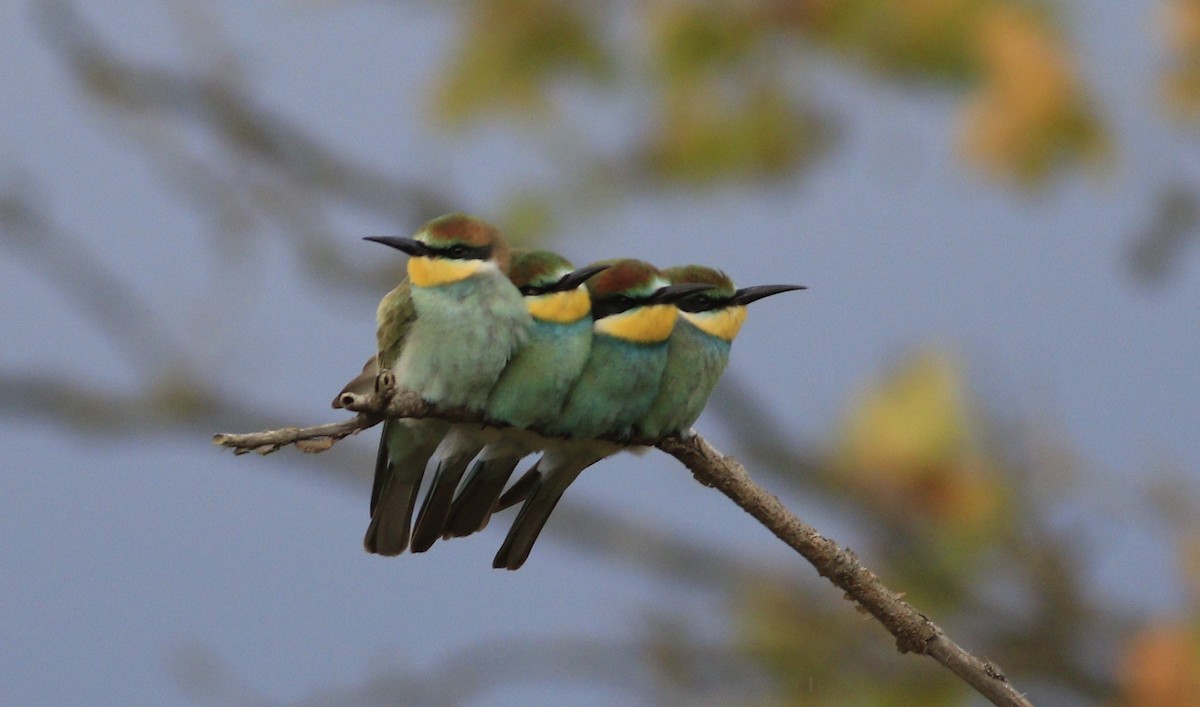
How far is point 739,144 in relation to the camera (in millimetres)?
4281

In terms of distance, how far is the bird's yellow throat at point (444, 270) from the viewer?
2.12 meters

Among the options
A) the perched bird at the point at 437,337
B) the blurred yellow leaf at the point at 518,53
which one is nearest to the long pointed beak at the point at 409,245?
the perched bird at the point at 437,337

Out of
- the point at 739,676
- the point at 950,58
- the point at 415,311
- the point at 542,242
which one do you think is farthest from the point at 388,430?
the point at 950,58

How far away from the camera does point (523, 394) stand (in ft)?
6.82

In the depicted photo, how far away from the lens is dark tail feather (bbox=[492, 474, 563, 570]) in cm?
220

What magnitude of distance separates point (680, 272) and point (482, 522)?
Result: 487 millimetres

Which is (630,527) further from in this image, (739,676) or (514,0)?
(514,0)

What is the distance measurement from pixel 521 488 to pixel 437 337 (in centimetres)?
29

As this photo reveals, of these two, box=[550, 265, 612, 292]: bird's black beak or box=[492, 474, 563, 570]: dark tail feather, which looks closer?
box=[550, 265, 612, 292]: bird's black beak

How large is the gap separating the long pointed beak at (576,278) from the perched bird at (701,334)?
18cm

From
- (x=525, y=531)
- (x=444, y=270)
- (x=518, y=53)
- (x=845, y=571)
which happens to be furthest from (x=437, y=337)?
(x=518, y=53)

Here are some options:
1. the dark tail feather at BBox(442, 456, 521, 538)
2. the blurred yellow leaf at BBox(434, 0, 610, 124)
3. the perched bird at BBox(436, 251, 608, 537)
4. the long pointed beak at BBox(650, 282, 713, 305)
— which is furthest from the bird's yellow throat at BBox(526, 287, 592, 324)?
the blurred yellow leaf at BBox(434, 0, 610, 124)

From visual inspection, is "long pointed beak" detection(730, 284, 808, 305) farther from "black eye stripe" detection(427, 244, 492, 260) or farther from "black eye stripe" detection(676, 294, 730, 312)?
"black eye stripe" detection(427, 244, 492, 260)

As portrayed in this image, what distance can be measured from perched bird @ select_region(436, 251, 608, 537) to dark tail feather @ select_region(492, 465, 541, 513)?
23mm
